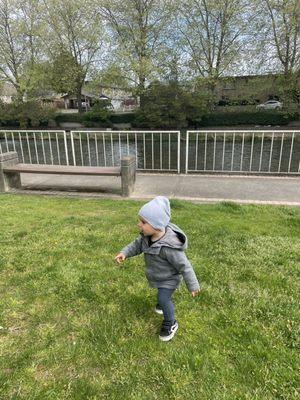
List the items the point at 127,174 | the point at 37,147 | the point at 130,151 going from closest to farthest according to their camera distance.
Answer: the point at 127,174
the point at 130,151
the point at 37,147

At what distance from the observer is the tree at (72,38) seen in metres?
28.1

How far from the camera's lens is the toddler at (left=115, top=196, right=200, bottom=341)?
7.23 ft

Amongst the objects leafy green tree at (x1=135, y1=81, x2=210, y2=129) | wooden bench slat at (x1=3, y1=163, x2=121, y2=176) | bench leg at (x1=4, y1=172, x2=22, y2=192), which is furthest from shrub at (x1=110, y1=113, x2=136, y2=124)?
wooden bench slat at (x1=3, y1=163, x2=121, y2=176)

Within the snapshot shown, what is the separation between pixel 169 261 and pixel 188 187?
4600 mm

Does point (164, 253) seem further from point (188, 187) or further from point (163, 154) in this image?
point (163, 154)

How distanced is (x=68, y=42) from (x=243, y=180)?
29.5 meters

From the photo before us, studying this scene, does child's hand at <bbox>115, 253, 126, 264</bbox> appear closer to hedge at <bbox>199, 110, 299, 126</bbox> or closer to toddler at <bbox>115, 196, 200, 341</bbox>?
toddler at <bbox>115, 196, 200, 341</bbox>

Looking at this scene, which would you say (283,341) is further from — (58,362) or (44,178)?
(44,178)

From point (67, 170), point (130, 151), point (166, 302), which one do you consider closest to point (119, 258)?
point (166, 302)

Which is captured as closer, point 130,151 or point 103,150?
point 103,150

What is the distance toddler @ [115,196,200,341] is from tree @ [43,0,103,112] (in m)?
31.2

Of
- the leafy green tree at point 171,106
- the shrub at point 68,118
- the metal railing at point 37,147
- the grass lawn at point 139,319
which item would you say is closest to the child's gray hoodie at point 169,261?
the grass lawn at point 139,319

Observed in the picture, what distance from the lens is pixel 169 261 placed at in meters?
2.28

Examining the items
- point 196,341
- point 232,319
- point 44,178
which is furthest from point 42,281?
point 44,178
